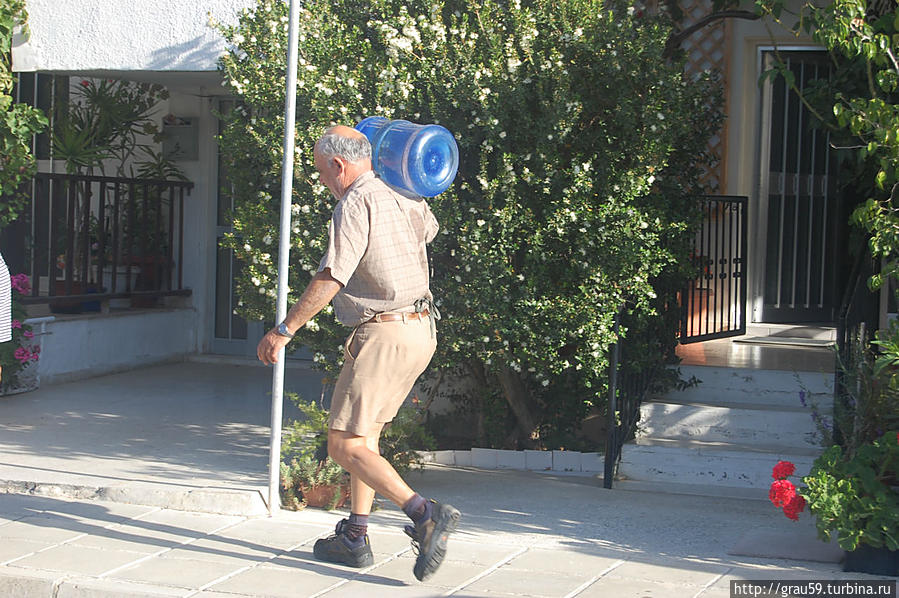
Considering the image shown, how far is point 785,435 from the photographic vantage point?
723 centimetres

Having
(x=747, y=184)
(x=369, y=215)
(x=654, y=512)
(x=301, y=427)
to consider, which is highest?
(x=747, y=184)

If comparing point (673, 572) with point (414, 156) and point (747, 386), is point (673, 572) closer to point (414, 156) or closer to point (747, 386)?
point (414, 156)

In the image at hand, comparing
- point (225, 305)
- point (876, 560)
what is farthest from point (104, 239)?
point (876, 560)

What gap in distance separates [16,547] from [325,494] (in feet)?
5.49

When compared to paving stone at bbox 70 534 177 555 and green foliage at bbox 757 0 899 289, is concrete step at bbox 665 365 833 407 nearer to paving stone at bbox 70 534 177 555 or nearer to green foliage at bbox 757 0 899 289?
green foliage at bbox 757 0 899 289

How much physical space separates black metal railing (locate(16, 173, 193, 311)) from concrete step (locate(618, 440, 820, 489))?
19.3ft

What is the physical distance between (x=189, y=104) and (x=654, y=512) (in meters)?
7.23

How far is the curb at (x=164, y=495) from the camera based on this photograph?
245 inches

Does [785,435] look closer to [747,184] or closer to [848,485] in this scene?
[848,485]

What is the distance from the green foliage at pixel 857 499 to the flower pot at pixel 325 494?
2.56 meters

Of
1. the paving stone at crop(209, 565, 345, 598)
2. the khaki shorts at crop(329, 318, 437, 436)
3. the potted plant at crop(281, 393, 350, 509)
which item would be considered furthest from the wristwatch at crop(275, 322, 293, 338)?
the potted plant at crop(281, 393, 350, 509)

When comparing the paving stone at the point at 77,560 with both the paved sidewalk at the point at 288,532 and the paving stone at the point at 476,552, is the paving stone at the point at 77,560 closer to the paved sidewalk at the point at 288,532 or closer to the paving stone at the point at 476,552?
the paved sidewalk at the point at 288,532

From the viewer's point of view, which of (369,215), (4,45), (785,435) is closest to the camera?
(369,215)

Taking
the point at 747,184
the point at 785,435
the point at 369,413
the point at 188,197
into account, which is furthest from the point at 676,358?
the point at 188,197
